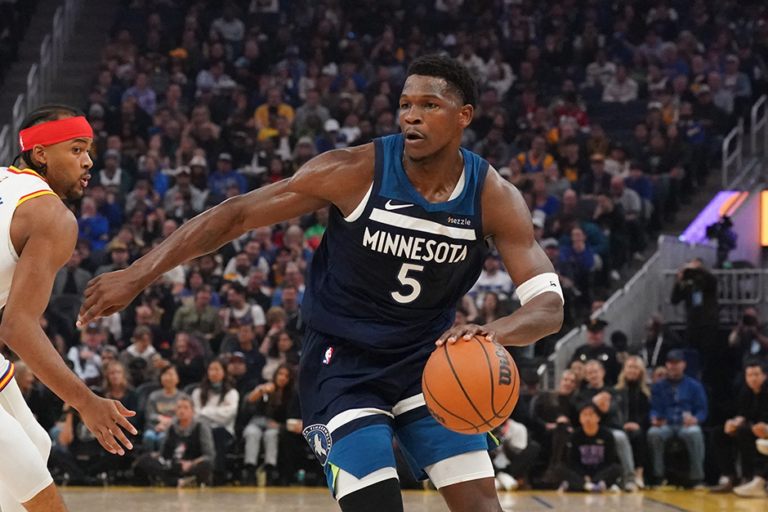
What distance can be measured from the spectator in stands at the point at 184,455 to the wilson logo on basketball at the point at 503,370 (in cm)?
742

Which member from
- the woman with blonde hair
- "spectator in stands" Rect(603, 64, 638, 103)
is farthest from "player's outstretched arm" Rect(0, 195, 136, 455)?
"spectator in stands" Rect(603, 64, 638, 103)

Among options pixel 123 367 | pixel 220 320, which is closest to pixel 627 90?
pixel 220 320

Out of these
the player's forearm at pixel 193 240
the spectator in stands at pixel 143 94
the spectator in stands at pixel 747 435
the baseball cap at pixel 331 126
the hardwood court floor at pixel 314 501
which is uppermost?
the spectator in stands at pixel 143 94

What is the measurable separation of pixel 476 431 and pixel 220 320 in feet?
27.9

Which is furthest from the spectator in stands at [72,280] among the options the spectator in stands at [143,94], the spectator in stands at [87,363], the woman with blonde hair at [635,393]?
the woman with blonde hair at [635,393]

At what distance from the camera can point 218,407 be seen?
11055 mm

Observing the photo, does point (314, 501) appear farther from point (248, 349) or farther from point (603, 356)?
point (603, 356)

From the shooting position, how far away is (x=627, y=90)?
17.3 m

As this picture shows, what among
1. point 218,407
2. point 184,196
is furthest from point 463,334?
point 184,196

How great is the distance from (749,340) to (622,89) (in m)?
6.84

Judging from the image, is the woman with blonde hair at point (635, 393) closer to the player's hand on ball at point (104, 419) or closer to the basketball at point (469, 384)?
the basketball at point (469, 384)

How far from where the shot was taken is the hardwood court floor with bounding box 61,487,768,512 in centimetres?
927

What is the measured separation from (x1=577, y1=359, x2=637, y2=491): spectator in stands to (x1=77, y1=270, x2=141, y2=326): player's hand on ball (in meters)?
7.51

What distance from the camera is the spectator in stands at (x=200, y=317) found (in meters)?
12.2
